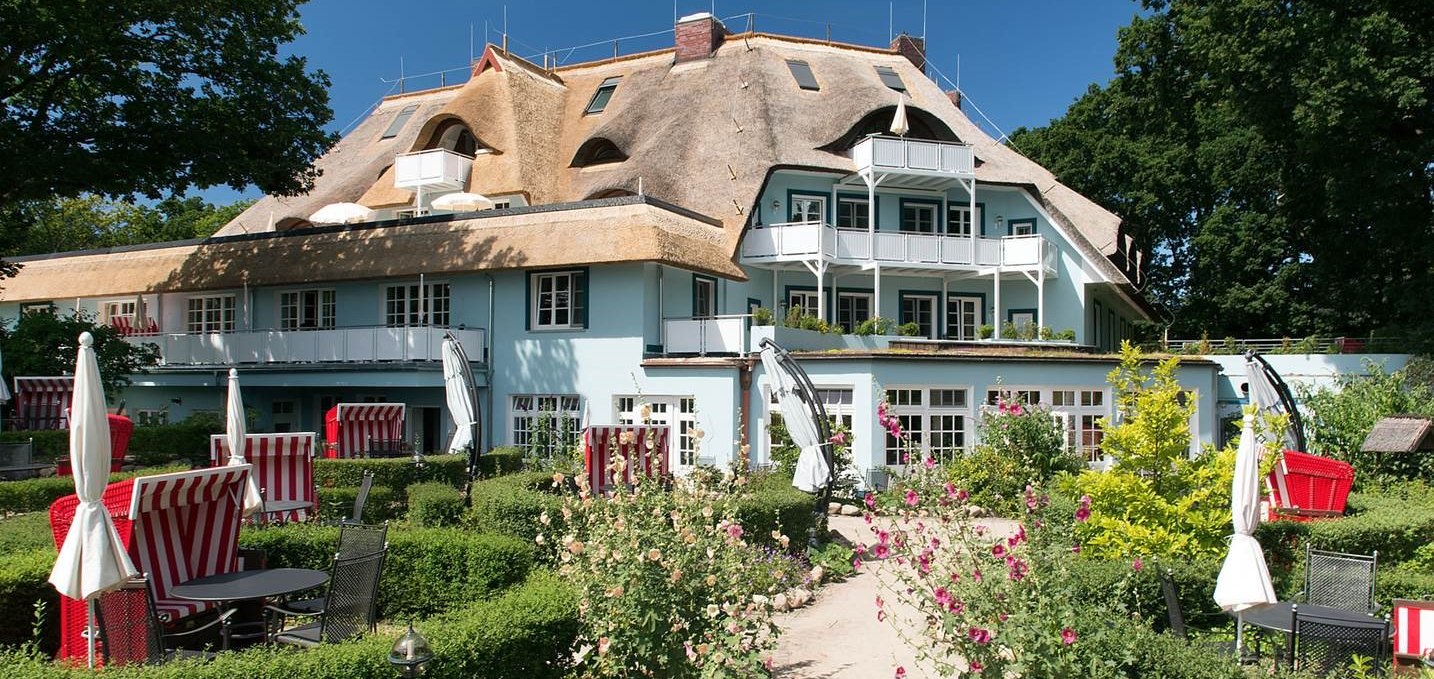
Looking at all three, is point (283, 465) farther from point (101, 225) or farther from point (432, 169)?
point (101, 225)

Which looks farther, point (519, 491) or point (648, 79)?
point (648, 79)

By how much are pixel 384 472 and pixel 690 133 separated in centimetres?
1497

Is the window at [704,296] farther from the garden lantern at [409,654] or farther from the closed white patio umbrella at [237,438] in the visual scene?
the garden lantern at [409,654]

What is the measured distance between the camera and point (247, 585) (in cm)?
686

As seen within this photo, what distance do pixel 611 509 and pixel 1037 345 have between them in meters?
17.8

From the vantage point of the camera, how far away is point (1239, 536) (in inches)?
282

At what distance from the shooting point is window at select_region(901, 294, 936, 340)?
91.1 ft

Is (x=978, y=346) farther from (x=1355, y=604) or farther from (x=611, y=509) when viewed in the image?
(x=611, y=509)

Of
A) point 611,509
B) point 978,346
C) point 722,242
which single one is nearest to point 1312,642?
point 611,509

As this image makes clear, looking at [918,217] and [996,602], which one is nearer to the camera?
[996,602]

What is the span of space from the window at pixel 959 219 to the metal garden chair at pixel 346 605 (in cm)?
2340

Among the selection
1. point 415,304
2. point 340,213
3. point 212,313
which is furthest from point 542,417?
point 212,313

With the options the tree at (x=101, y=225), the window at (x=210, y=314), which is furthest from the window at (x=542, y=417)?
the tree at (x=101, y=225)

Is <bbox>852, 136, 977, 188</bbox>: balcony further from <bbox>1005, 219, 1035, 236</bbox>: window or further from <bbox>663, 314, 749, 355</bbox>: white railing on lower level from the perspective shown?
<bbox>663, 314, 749, 355</bbox>: white railing on lower level
